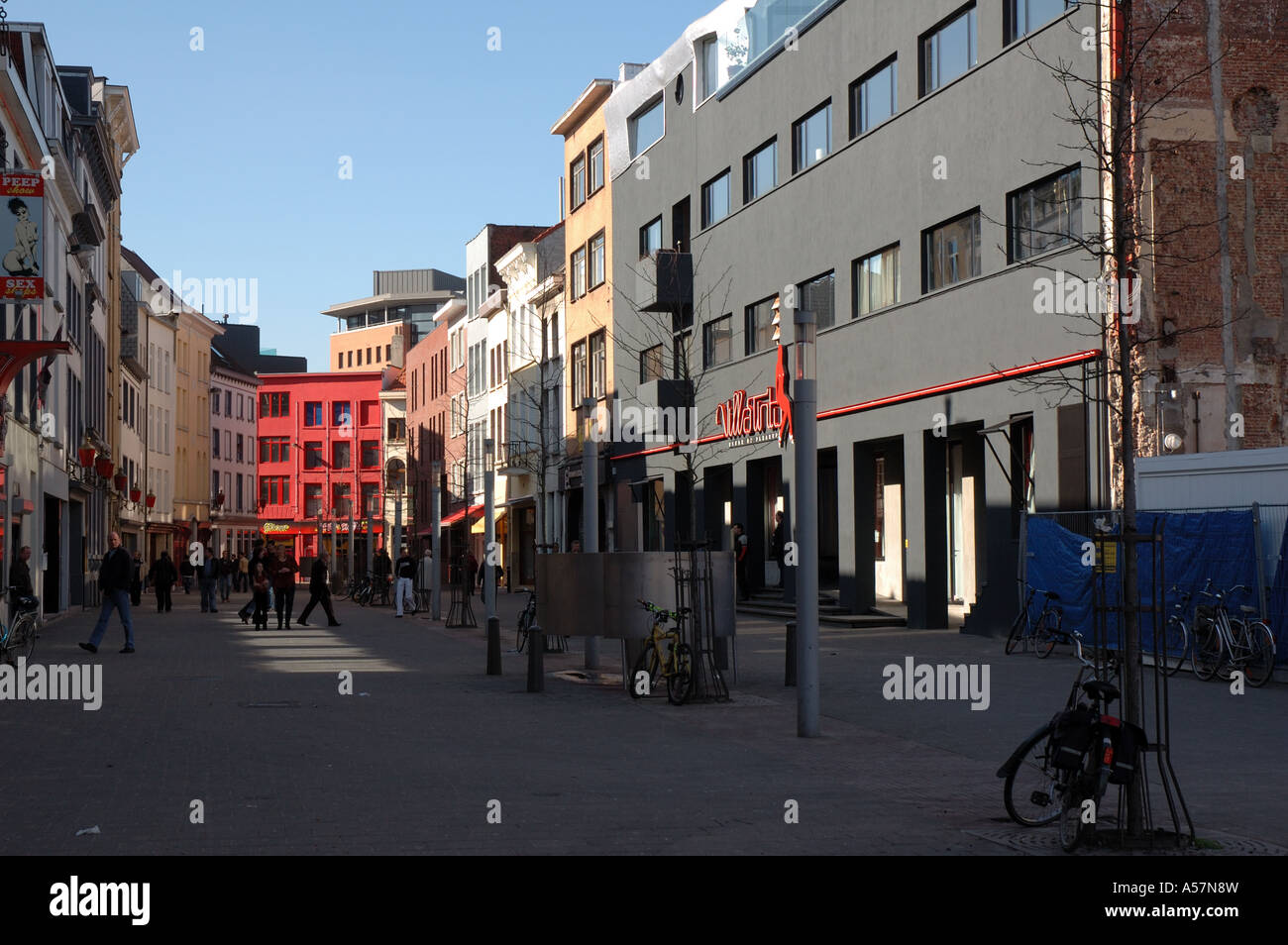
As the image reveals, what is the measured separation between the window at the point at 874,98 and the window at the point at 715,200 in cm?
797

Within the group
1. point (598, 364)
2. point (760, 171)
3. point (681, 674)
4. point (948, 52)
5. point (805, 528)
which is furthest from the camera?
point (598, 364)

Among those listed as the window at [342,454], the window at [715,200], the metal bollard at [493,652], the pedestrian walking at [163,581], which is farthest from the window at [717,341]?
the window at [342,454]

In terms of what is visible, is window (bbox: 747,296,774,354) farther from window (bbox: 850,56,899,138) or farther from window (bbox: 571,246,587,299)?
window (bbox: 571,246,587,299)

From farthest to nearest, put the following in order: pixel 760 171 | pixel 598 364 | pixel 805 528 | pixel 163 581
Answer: pixel 598 364
pixel 163 581
pixel 760 171
pixel 805 528

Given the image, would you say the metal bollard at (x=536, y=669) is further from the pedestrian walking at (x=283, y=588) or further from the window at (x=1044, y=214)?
the pedestrian walking at (x=283, y=588)

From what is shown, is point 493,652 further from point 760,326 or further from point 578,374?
point 578,374

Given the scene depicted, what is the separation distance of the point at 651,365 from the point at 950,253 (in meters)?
18.0

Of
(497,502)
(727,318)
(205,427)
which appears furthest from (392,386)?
(727,318)

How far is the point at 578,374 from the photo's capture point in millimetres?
54375

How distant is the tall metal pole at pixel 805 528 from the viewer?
1352 centimetres

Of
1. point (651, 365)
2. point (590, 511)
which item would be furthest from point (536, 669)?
point (651, 365)

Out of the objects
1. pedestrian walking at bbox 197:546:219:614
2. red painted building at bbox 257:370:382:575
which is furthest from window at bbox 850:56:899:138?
red painted building at bbox 257:370:382:575

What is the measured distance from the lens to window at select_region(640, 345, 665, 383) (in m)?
44.4
